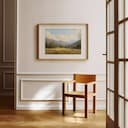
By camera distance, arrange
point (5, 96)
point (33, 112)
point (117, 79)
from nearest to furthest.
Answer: point (117, 79) < point (33, 112) < point (5, 96)

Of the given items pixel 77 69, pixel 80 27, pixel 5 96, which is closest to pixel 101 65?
pixel 77 69

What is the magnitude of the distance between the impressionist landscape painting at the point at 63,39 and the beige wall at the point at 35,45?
0.65 feet

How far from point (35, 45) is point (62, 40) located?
0.54 m

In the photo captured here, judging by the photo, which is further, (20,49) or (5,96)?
(5,96)

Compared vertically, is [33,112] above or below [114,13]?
below

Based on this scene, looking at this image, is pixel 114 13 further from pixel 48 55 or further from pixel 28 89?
pixel 28 89

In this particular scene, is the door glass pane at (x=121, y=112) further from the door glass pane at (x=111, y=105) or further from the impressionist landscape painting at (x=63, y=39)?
the impressionist landscape painting at (x=63, y=39)

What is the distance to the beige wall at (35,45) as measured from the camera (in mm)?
6059

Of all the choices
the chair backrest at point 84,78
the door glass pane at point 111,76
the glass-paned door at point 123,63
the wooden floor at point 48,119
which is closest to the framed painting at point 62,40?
the chair backrest at point 84,78

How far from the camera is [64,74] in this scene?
609 centimetres

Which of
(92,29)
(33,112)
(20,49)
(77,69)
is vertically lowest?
(33,112)

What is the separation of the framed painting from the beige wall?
10 centimetres

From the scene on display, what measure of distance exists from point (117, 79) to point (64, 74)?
99.5 inches

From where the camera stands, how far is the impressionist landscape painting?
19.9 feet
